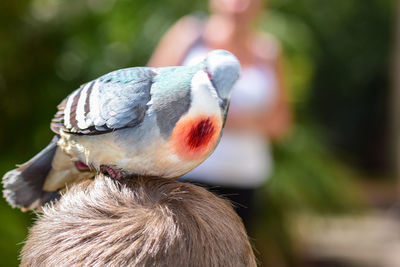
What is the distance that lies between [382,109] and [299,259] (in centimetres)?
384

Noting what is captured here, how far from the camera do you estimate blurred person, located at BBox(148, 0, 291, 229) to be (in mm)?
2145

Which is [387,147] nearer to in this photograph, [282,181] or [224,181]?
[282,181]

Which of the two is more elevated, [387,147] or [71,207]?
[71,207]

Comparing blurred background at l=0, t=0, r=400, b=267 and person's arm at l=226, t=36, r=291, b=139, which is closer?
person's arm at l=226, t=36, r=291, b=139

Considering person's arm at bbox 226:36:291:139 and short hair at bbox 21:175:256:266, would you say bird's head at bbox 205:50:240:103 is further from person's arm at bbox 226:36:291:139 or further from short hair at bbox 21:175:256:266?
person's arm at bbox 226:36:291:139

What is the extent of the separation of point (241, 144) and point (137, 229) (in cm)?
129

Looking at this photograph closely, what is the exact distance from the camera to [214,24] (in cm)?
239

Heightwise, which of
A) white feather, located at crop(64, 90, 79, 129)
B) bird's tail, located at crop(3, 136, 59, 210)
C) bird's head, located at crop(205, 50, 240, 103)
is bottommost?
→ bird's tail, located at crop(3, 136, 59, 210)

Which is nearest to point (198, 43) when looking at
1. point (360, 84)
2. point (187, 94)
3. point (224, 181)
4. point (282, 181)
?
point (224, 181)

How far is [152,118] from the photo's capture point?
994 millimetres

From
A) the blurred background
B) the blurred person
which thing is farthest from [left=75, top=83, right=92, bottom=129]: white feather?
the blurred background

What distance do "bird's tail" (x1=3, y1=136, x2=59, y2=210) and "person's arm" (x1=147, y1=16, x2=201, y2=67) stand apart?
1.03 m

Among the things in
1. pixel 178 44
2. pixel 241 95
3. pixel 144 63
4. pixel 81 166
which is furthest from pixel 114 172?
pixel 144 63

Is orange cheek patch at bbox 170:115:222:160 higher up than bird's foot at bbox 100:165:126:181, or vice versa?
orange cheek patch at bbox 170:115:222:160
